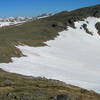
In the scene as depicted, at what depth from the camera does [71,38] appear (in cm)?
12638

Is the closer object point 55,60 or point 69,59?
point 55,60

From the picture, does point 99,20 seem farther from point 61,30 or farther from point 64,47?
point 64,47

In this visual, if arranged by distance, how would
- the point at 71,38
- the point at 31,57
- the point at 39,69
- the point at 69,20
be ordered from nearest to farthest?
the point at 39,69, the point at 31,57, the point at 71,38, the point at 69,20

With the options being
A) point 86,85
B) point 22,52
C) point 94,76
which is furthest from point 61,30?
point 86,85

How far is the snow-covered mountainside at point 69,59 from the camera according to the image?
5326 centimetres

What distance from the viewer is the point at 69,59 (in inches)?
3246

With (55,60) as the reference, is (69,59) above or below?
above

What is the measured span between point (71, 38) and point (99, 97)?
96852 mm

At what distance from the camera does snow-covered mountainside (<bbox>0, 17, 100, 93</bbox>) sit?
53.3m

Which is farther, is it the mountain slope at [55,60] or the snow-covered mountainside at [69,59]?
the snow-covered mountainside at [69,59]

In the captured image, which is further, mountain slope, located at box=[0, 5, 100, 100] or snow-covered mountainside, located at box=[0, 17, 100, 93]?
snow-covered mountainside, located at box=[0, 17, 100, 93]

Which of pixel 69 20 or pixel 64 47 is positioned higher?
pixel 69 20

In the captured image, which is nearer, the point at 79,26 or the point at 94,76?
the point at 94,76

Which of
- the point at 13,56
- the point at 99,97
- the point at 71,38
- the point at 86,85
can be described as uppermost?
the point at 71,38
